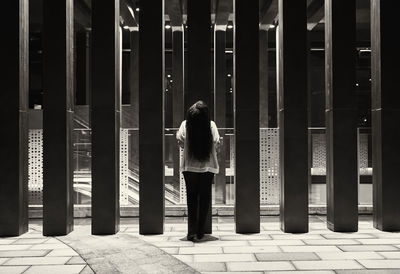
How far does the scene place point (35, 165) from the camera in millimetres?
8125

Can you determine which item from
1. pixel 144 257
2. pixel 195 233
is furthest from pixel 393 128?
pixel 144 257

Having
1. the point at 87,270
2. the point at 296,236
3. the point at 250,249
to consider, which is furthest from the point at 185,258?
the point at 296,236

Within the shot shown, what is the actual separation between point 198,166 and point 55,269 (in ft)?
7.73

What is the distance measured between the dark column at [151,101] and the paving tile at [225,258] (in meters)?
1.78

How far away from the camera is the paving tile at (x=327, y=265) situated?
4.64m

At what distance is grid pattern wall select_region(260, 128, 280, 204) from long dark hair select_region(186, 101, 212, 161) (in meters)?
2.21

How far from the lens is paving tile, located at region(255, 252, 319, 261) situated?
5.04 metres

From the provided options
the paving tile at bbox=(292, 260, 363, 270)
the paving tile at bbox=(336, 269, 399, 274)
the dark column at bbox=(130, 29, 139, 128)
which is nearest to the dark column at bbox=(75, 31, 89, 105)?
the dark column at bbox=(130, 29, 139, 128)

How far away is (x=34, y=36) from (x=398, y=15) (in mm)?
12078

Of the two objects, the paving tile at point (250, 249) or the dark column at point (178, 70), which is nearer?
the paving tile at point (250, 249)

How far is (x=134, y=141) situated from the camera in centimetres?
828

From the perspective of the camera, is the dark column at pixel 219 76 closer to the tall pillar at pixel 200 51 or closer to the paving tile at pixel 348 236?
the tall pillar at pixel 200 51

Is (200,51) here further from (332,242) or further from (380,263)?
(380,263)

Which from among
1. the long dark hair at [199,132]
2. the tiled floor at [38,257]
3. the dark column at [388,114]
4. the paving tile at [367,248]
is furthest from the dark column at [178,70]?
the paving tile at [367,248]
